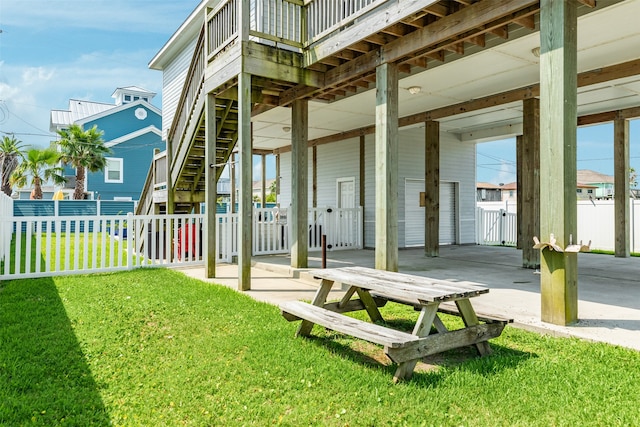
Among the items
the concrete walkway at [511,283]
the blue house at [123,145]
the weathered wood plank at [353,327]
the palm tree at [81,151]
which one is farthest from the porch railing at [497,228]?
the palm tree at [81,151]

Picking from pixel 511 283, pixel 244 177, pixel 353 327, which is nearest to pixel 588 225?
pixel 511 283

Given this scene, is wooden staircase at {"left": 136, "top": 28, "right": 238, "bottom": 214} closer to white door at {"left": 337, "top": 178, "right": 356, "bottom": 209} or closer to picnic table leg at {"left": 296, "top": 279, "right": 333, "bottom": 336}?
white door at {"left": 337, "top": 178, "right": 356, "bottom": 209}

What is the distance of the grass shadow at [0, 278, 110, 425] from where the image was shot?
2.45m

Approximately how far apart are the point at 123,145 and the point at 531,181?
22.9m

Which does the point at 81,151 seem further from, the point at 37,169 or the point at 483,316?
the point at 483,316

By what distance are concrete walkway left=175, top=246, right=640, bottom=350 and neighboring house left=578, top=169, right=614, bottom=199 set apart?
3453 cm

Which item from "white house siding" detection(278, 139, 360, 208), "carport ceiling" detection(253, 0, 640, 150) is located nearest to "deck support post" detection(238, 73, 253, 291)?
"carport ceiling" detection(253, 0, 640, 150)

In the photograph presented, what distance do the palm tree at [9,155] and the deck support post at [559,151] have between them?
85.7ft

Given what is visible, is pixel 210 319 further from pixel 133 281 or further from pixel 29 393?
pixel 133 281

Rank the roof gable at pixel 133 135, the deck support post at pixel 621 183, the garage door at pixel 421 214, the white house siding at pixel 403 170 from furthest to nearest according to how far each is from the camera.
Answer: the roof gable at pixel 133 135
the garage door at pixel 421 214
the white house siding at pixel 403 170
the deck support post at pixel 621 183

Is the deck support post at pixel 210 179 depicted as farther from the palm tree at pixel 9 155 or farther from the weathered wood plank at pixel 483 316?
the palm tree at pixel 9 155

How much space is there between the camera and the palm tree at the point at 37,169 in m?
21.4

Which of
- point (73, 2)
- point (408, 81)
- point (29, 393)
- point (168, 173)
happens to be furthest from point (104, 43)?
point (29, 393)

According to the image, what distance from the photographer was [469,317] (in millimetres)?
3299
